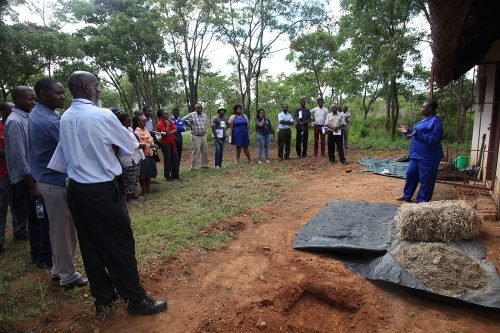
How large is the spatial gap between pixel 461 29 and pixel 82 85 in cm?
409

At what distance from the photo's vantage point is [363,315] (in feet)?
8.92

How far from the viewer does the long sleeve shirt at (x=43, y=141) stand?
111 inches

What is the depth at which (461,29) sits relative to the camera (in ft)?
12.6

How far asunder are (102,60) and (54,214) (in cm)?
1363

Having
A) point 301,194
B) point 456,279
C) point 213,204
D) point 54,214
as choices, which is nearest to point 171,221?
point 213,204

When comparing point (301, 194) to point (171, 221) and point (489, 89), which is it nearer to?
point (171, 221)

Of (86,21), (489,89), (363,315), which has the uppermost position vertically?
(86,21)

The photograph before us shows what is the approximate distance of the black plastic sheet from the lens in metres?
2.89

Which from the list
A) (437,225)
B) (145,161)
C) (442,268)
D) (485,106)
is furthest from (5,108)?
(485,106)

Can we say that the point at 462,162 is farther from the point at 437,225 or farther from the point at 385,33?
the point at 385,33

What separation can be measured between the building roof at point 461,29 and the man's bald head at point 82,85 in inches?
117

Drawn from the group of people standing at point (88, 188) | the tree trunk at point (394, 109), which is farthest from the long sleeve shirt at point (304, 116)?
the group of people standing at point (88, 188)

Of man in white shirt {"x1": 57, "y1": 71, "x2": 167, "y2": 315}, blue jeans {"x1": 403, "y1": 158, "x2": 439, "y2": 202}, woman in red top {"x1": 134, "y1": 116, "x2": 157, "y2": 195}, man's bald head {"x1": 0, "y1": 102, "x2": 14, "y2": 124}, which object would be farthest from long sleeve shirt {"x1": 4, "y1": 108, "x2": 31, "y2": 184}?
blue jeans {"x1": 403, "y1": 158, "x2": 439, "y2": 202}

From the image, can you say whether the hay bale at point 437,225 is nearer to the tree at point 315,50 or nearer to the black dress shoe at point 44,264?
the black dress shoe at point 44,264
